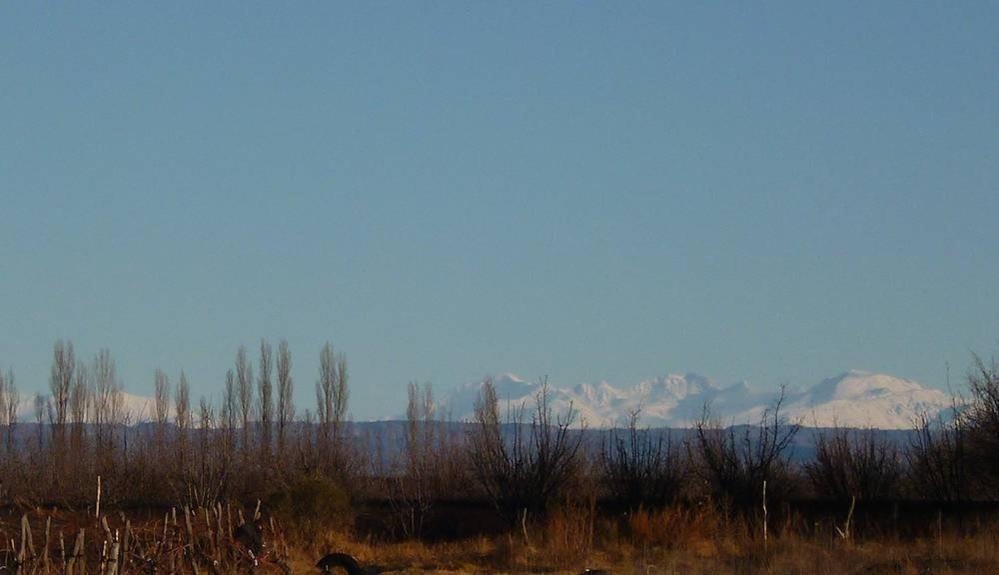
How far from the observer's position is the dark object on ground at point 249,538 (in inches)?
1021

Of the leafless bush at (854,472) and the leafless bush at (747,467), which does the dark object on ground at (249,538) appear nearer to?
the leafless bush at (747,467)

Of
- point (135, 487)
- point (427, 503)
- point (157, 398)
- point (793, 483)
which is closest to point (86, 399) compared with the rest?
point (157, 398)

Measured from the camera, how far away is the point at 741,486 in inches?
1468

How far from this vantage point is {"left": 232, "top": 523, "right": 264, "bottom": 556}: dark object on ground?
1021 inches

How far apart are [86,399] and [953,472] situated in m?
50.4

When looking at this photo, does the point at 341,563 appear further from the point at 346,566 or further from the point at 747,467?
the point at 747,467

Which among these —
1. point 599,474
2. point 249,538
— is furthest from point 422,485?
point 249,538

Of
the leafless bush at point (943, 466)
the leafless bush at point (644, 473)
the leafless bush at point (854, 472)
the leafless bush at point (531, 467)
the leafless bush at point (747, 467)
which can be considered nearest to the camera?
the leafless bush at point (531, 467)

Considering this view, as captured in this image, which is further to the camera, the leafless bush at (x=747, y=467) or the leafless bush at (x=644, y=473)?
the leafless bush at (x=644, y=473)

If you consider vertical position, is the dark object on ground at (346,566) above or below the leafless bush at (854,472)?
below

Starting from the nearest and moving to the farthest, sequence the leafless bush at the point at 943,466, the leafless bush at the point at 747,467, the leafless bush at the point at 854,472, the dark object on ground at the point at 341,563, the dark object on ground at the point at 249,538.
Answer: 1. the dark object on ground at the point at 249,538
2. the dark object on ground at the point at 341,563
3. the leafless bush at the point at 747,467
4. the leafless bush at the point at 943,466
5. the leafless bush at the point at 854,472

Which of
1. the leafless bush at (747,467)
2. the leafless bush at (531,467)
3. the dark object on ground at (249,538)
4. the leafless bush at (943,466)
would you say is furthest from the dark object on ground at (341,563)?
the leafless bush at (943,466)

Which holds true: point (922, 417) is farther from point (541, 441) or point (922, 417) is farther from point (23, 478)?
point (23, 478)

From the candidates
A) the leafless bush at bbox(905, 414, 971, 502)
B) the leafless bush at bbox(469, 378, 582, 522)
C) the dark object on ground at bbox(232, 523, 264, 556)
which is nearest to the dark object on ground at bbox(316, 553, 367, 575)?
the dark object on ground at bbox(232, 523, 264, 556)
